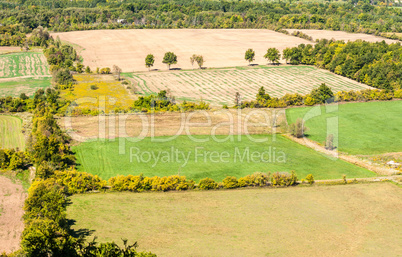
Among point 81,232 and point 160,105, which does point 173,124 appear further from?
point 81,232

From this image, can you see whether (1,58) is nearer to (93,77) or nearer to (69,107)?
(93,77)

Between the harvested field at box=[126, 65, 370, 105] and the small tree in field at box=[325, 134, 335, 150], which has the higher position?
the harvested field at box=[126, 65, 370, 105]

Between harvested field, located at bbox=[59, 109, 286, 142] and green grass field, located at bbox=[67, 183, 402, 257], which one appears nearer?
green grass field, located at bbox=[67, 183, 402, 257]

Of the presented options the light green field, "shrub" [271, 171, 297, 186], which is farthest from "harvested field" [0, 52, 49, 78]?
"shrub" [271, 171, 297, 186]

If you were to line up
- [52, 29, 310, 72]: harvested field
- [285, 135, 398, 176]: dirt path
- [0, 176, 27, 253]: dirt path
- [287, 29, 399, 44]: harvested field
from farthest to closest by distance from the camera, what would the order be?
[287, 29, 399, 44]: harvested field
[52, 29, 310, 72]: harvested field
[285, 135, 398, 176]: dirt path
[0, 176, 27, 253]: dirt path

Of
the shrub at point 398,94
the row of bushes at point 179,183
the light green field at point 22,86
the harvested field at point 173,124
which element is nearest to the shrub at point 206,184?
the row of bushes at point 179,183

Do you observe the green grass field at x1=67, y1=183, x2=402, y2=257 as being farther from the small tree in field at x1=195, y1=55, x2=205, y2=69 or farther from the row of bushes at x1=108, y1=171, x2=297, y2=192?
the small tree in field at x1=195, y1=55, x2=205, y2=69

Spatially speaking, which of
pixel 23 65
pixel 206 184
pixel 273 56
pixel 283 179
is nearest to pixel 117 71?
pixel 23 65
